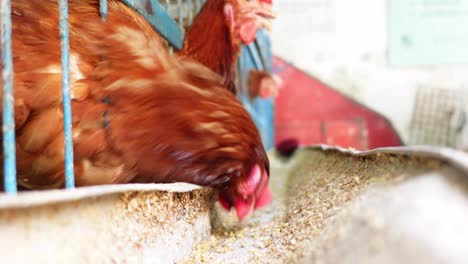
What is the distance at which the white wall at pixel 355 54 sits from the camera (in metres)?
3.80

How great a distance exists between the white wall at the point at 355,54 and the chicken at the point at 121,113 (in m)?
3.05

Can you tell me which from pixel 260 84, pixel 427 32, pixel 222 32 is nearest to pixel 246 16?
pixel 222 32

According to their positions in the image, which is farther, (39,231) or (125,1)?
(125,1)

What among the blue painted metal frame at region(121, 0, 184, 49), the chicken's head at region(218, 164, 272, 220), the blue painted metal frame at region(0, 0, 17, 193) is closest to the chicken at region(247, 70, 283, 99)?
the blue painted metal frame at region(121, 0, 184, 49)

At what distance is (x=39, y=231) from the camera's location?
1.31ft

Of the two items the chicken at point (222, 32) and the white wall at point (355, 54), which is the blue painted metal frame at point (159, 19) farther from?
the white wall at point (355, 54)

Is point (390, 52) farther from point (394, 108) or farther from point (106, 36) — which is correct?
point (106, 36)

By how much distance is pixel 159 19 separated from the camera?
1.22 m

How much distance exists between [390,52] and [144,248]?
12.3 ft

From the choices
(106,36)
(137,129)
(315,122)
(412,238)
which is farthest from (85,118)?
(315,122)

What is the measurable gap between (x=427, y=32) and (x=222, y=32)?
332 centimetres

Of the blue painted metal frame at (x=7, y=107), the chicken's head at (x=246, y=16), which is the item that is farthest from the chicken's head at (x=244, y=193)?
the blue painted metal frame at (x=7, y=107)

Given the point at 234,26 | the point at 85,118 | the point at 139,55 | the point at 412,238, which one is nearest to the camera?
the point at 412,238

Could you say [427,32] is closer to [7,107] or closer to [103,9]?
[103,9]
